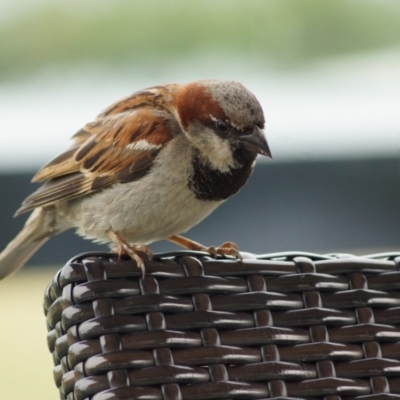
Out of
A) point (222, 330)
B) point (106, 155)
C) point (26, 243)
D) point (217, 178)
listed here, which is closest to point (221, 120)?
point (217, 178)

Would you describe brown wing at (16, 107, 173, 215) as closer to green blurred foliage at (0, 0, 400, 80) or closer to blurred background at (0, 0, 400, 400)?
blurred background at (0, 0, 400, 400)

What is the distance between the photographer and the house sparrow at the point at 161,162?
65.4 inches

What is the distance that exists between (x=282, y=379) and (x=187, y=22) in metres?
2.09

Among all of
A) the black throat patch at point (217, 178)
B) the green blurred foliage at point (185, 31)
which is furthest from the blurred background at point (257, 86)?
the black throat patch at point (217, 178)

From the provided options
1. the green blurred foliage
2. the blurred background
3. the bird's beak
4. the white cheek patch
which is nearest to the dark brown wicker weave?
the bird's beak

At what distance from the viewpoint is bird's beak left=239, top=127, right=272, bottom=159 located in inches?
63.5

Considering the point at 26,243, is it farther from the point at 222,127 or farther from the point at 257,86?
the point at 257,86

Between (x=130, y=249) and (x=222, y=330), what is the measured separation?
312 millimetres

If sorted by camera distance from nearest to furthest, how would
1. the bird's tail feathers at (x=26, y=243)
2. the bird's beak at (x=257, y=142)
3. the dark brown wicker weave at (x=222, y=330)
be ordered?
the dark brown wicker weave at (x=222, y=330) → the bird's beak at (x=257, y=142) → the bird's tail feathers at (x=26, y=243)

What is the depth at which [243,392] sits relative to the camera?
927 mm

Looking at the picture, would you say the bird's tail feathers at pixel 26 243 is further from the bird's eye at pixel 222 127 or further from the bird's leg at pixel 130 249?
the bird's eye at pixel 222 127

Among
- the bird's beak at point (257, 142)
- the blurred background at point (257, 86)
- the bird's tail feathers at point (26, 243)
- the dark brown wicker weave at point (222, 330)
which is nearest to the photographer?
the dark brown wicker weave at point (222, 330)

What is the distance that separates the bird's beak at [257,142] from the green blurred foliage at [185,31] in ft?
4.21

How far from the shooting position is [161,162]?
167 centimetres
